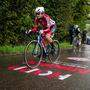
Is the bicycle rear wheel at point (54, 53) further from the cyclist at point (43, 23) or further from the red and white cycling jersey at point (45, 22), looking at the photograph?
the red and white cycling jersey at point (45, 22)

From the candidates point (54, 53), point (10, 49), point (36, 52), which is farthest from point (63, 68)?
point (10, 49)

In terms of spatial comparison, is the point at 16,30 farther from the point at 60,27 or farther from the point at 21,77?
the point at 21,77

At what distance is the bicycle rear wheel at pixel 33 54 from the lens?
12390 millimetres

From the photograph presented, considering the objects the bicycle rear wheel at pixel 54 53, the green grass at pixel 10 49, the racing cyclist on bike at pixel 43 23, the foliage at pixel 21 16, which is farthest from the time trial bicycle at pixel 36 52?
the foliage at pixel 21 16

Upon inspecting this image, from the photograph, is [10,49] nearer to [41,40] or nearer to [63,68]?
[41,40]

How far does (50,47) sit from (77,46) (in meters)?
7.65

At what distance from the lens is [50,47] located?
13961mm

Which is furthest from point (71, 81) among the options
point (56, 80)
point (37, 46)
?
point (37, 46)

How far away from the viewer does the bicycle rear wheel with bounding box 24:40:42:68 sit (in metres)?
12.4

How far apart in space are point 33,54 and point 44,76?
180 centimetres

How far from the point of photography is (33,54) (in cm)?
1261

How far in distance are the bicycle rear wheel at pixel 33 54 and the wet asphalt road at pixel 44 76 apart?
0.68ft

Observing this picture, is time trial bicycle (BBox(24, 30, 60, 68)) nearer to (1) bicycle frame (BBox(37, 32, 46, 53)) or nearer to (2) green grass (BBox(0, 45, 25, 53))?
(1) bicycle frame (BBox(37, 32, 46, 53))

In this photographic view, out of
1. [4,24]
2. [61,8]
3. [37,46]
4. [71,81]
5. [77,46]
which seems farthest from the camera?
[61,8]
